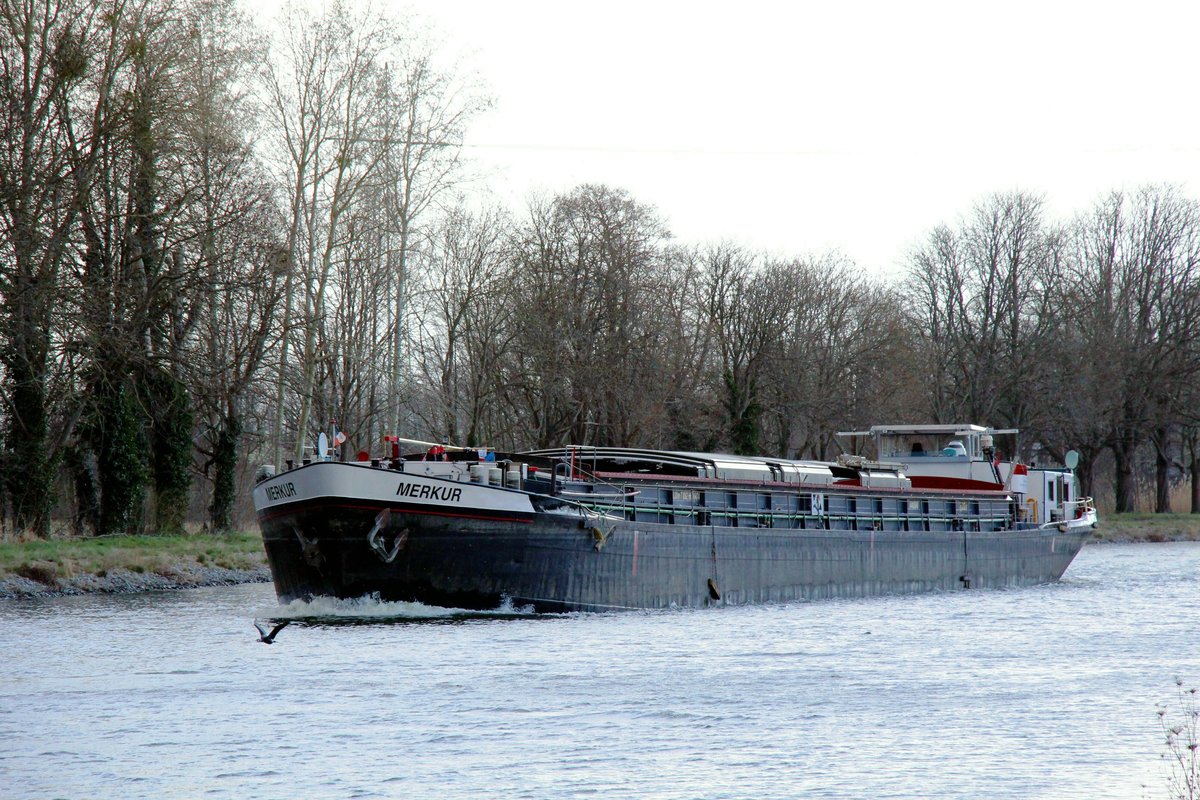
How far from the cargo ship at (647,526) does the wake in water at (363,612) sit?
17cm

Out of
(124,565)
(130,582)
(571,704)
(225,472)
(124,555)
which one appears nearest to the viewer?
(571,704)

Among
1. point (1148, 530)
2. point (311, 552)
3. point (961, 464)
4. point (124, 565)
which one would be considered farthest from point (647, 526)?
point (1148, 530)

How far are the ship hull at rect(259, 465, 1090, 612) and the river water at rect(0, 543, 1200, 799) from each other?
0.52m

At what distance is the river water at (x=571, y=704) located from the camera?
12.1 meters

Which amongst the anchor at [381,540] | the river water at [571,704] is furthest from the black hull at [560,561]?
the river water at [571,704]

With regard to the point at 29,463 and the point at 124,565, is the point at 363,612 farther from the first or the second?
the point at 29,463

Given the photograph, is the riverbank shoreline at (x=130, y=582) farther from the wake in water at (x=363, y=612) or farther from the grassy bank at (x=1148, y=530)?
the grassy bank at (x=1148, y=530)

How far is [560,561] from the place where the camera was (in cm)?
2466

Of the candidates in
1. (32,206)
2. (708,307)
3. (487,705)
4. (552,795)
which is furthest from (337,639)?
(708,307)

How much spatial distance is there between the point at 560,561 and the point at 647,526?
262cm

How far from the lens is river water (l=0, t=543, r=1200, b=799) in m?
12.1

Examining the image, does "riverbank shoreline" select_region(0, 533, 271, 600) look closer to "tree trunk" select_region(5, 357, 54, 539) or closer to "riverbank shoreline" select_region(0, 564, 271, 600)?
"riverbank shoreline" select_region(0, 564, 271, 600)

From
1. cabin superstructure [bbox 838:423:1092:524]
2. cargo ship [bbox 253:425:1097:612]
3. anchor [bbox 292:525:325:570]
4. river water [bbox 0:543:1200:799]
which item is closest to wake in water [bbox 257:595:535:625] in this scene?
river water [bbox 0:543:1200:799]

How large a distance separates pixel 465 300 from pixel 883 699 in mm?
36682
